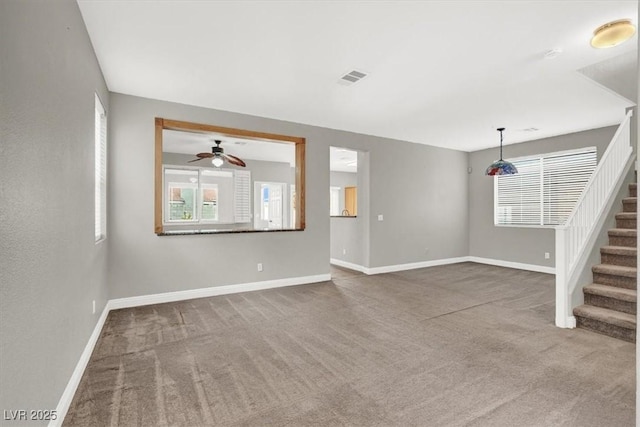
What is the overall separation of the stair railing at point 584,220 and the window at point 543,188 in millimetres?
1965

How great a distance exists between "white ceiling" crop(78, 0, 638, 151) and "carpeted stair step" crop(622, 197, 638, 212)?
4.29ft

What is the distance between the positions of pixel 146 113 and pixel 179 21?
6.69 ft

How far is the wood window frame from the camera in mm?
4219

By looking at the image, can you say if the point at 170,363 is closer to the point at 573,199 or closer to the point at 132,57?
the point at 132,57

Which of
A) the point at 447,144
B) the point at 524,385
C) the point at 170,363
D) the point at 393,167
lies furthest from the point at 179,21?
the point at 447,144

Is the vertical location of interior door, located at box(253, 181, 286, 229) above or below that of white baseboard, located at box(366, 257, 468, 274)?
above

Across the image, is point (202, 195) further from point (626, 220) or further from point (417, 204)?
point (626, 220)

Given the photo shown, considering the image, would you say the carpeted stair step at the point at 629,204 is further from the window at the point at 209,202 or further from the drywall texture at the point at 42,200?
the window at the point at 209,202

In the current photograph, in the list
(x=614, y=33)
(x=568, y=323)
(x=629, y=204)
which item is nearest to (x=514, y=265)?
(x=629, y=204)

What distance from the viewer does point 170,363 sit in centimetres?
255

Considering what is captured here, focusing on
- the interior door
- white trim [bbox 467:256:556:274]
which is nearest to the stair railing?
white trim [bbox 467:256:556:274]

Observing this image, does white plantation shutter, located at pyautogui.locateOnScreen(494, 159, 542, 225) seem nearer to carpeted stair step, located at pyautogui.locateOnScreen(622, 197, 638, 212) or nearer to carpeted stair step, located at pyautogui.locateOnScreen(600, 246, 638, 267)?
carpeted stair step, located at pyautogui.locateOnScreen(622, 197, 638, 212)

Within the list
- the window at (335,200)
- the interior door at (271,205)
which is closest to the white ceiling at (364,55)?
the interior door at (271,205)

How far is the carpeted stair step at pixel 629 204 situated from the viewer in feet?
13.4
